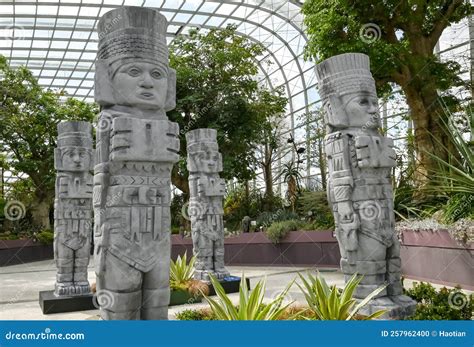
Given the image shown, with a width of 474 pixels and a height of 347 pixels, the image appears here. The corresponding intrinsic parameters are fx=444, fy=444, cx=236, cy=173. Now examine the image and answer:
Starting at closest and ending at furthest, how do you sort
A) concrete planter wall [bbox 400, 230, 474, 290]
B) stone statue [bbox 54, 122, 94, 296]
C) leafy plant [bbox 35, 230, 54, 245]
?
concrete planter wall [bbox 400, 230, 474, 290], stone statue [bbox 54, 122, 94, 296], leafy plant [bbox 35, 230, 54, 245]

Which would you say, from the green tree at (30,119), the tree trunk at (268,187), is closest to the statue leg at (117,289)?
the tree trunk at (268,187)

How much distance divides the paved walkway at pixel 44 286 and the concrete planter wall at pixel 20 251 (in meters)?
2.38

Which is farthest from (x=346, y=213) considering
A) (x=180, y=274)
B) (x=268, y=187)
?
(x=268, y=187)

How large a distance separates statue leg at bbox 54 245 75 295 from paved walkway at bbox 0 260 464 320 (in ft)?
1.93

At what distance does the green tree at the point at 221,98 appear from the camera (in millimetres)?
16344

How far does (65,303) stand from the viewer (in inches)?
302

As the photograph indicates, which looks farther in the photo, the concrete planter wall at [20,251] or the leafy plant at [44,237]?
the leafy plant at [44,237]

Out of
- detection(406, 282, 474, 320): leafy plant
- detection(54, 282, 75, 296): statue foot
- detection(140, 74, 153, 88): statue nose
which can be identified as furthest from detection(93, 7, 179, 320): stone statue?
detection(54, 282, 75, 296): statue foot

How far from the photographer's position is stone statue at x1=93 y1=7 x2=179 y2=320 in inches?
170

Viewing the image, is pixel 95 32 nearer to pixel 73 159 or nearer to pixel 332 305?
pixel 73 159

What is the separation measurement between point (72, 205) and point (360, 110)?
5.58 meters

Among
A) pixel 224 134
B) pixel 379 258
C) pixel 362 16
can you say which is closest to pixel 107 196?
pixel 379 258

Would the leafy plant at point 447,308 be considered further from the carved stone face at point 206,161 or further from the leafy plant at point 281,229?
the leafy plant at point 281,229

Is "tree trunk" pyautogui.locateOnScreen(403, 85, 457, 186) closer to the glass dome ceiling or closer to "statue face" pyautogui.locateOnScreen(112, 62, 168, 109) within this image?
"statue face" pyautogui.locateOnScreen(112, 62, 168, 109)
